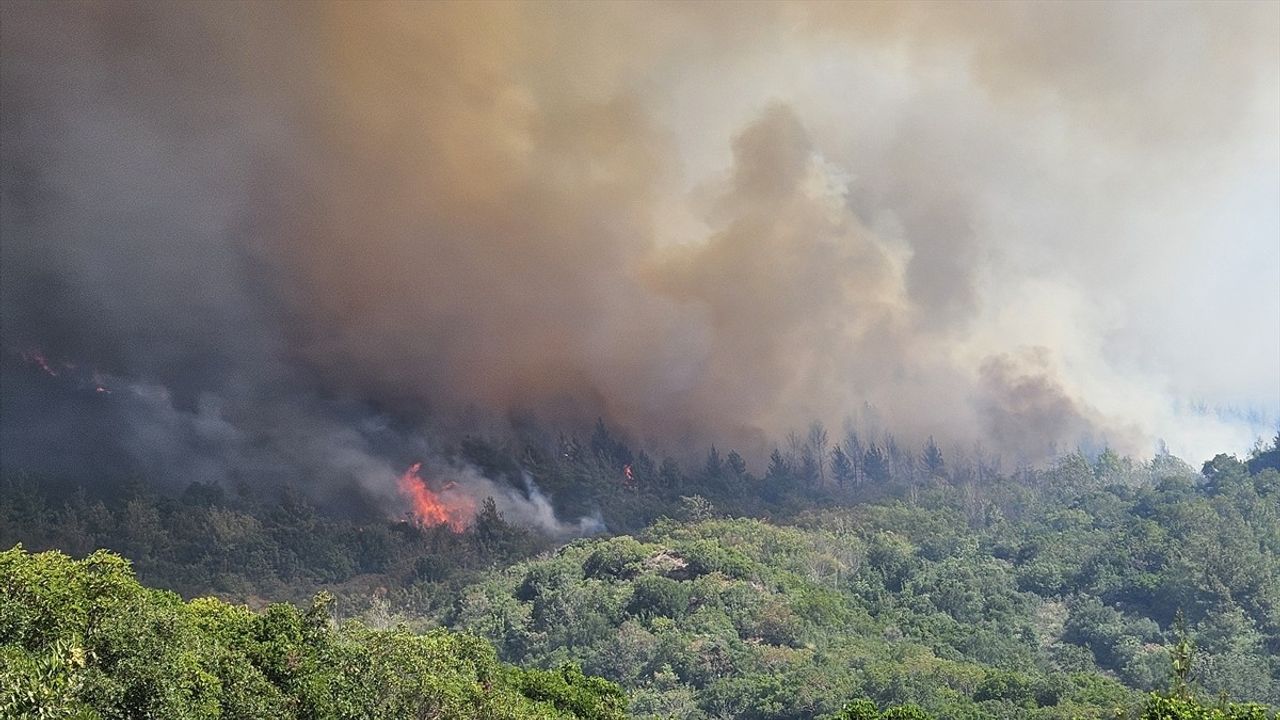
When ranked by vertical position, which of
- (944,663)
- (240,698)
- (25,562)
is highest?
(944,663)

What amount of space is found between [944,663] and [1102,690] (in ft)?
91.9

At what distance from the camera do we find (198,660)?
58.2 m

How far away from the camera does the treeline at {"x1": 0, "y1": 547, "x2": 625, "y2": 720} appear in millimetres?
51125

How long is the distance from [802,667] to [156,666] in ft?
495

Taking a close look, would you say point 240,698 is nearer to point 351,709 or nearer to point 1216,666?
point 351,709

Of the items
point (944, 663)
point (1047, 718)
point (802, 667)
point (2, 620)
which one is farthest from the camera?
point (802, 667)

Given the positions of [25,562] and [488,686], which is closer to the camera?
A: [25,562]

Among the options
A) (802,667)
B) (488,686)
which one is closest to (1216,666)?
(802,667)

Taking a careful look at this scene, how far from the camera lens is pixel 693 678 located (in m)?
198

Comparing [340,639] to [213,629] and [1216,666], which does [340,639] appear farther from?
[1216,666]

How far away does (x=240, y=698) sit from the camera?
59.8 m

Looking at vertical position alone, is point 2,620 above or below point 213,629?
below

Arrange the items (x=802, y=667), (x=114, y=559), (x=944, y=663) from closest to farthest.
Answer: (x=114, y=559) → (x=944, y=663) → (x=802, y=667)

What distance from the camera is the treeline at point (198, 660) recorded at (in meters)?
51.1
